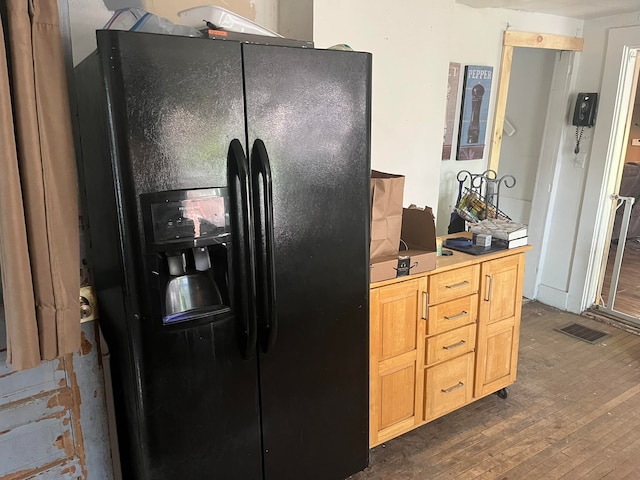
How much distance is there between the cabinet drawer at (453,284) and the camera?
236cm

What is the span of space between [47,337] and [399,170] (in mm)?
1891

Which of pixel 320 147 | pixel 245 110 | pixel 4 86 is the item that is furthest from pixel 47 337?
pixel 320 147

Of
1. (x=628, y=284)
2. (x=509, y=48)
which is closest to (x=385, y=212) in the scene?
(x=509, y=48)

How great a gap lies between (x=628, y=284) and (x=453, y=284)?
10.5 feet

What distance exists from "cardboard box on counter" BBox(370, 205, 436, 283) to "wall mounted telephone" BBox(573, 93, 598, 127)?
7.07 ft

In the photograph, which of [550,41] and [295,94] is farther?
[550,41]

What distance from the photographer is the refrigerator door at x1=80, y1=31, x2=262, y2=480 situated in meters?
1.33

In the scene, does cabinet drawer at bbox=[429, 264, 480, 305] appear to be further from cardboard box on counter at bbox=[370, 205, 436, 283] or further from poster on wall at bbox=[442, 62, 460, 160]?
poster on wall at bbox=[442, 62, 460, 160]

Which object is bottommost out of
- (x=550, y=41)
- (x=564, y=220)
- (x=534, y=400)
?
(x=534, y=400)

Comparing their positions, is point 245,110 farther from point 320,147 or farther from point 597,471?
point 597,471

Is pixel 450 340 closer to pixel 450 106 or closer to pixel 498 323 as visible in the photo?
pixel 498 323

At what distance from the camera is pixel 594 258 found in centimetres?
395

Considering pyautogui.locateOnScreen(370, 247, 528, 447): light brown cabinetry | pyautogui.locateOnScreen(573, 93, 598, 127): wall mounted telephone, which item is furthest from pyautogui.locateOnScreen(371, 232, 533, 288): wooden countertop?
pyautogui.locateOnScreen(573, 93, 598, 127): wall mounted telephone

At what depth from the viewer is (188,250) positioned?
1.52 meters
